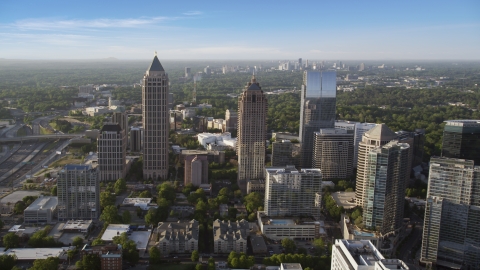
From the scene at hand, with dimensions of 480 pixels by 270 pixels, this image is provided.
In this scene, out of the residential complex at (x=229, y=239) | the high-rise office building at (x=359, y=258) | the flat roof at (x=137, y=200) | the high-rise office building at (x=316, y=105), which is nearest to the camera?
the high-rise office building at (x=359, y=258)

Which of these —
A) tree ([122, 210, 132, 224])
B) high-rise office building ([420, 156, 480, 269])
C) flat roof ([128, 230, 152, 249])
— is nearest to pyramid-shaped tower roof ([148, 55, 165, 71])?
tree ([122, 210, 132, 224])

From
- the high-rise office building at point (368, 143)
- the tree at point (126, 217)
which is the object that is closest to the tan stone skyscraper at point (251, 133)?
the high-rise office building at point (368, 143)

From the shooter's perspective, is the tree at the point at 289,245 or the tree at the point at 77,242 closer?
the tree at the point at 77,242

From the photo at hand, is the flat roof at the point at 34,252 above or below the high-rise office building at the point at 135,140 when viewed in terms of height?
below

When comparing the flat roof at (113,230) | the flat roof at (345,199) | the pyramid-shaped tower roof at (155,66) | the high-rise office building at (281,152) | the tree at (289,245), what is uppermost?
the pyramid-shaped tower roof at (155,66)

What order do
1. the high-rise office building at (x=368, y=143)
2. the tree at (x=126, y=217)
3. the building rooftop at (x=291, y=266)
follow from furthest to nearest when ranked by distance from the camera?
the high-rise office building at (x=368, y=143), the tree at (x=126, y=217), the building rooftop at (x=291, y=266)

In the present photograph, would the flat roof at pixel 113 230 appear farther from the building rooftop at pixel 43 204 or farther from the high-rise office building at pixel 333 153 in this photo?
the high-rise office building at pixel 333 153
